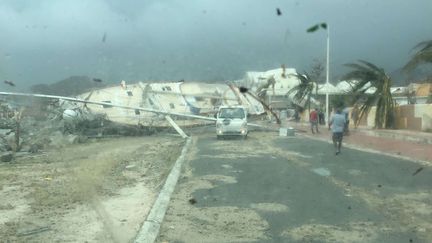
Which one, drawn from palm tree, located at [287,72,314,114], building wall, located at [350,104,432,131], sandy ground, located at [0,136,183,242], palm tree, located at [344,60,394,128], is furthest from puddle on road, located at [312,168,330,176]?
palm tree, located at [287,72,314,114]

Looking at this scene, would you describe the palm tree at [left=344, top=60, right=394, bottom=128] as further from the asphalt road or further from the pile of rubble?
the asphalt road

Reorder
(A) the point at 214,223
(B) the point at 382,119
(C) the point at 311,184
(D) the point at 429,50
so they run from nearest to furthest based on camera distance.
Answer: (A) the point at 214,223 → (C) the point at 311,184 → (D) the point at 429,50 → (B) the point at 382,119

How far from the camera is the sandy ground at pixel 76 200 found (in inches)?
317

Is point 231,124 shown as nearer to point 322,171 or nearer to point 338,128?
point 338,128

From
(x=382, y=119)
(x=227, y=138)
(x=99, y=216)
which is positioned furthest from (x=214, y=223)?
Answer: (x=382, y=119)

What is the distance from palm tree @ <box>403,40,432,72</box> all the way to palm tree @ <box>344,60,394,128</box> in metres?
9.69

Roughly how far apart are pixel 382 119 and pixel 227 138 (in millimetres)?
10304

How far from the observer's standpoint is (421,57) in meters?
26.0

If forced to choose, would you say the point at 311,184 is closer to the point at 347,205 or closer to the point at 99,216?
the point at 347,205

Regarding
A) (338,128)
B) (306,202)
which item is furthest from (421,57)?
(306,202)

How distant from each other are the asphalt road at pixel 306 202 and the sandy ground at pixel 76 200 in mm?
762

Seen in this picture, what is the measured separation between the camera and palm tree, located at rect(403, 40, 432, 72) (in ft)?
84.8

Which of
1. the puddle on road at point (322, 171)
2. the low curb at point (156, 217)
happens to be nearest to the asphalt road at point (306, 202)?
the puddle on road at point (322, 171)

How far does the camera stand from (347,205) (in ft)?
31.9
